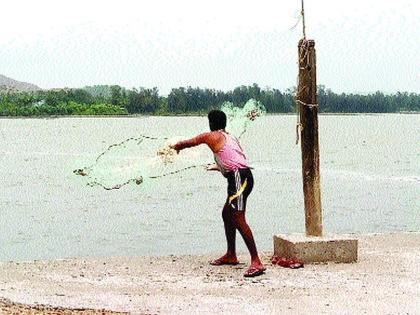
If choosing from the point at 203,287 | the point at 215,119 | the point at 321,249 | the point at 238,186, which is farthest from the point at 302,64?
the point at 203,287

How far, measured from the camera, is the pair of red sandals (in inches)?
379

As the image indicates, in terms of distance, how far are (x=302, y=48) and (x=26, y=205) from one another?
65.1 ft

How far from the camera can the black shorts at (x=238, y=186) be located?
917 cm

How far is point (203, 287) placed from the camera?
8766 mm

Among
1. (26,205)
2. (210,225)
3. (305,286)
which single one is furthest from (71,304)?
(26,205)

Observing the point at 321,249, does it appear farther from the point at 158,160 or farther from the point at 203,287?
the point at 158,160

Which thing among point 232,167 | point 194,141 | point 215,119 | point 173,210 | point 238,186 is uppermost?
point 215,119

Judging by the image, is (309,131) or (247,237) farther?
(309,131)

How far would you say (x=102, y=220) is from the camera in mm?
24141

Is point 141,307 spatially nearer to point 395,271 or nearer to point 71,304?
point 71,304

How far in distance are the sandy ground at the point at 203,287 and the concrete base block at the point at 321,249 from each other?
15cm

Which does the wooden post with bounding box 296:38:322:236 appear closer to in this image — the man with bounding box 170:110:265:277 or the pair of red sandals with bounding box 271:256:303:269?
the pair of red sandals with bounding box 271:256:303:269

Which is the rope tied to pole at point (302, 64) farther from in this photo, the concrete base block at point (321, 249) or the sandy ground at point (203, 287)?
the sandy ground at point (203, 287)

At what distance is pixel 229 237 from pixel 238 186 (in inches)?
34.7
